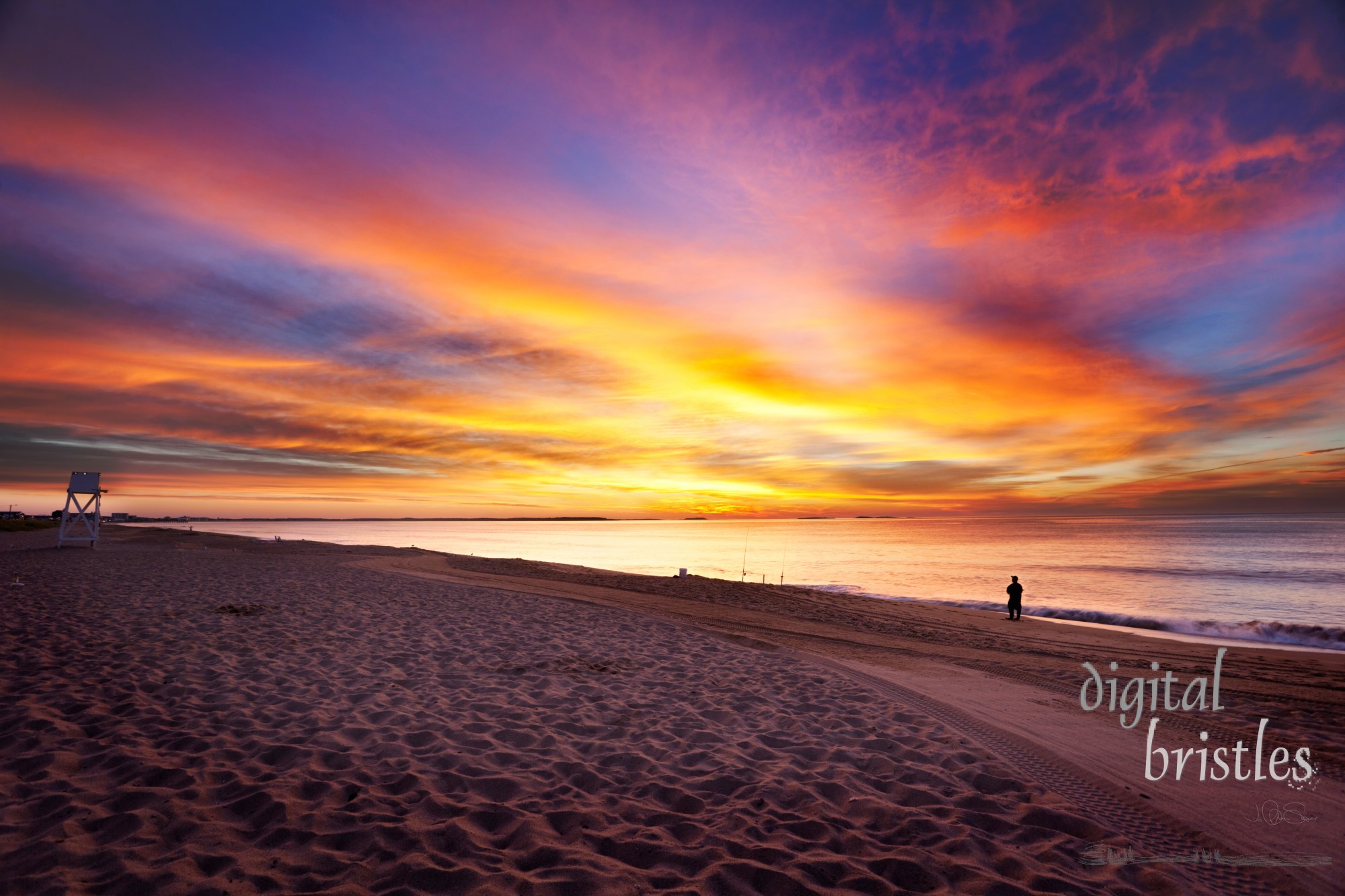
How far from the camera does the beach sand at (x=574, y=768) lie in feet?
13.5

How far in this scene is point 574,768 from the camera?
5785 mm

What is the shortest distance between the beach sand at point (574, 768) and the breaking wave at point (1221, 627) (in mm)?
10674

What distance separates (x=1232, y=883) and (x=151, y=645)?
1349cm

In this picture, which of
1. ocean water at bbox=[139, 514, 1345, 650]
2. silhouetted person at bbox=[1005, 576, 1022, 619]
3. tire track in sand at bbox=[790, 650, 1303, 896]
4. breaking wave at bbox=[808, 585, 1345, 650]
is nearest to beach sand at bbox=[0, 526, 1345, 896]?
tire track in sand at bbox=[790, 650, 1303, 896]

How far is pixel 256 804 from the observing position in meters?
4.67

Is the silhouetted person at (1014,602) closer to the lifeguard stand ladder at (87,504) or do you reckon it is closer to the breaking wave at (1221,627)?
the breaking wave at (1221,627)

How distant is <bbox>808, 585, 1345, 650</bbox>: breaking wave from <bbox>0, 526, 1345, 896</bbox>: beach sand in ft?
35.0

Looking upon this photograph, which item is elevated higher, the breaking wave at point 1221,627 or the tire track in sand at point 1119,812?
the tire track in sand at point 1119,812

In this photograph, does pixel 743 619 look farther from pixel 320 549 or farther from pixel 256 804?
pixel 320 549

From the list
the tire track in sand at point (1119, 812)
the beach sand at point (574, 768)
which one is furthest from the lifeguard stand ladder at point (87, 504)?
the tire track in sand at point (1119, 812)
